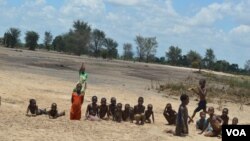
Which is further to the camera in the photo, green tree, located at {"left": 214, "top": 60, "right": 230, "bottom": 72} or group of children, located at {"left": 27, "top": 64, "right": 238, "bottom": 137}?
green tree, located at {"left": 214, "top": 60, "right": 230, "bottom": 72}

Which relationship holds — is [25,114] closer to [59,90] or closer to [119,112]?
[119,112]

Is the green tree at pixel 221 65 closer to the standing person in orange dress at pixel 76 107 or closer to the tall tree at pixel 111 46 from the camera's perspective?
the tall tree at pixel 111 46

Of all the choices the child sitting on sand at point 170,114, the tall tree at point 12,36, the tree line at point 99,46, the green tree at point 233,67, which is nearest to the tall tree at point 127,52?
the tree line at point 99,46

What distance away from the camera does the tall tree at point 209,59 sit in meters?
127

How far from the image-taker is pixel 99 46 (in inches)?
4796

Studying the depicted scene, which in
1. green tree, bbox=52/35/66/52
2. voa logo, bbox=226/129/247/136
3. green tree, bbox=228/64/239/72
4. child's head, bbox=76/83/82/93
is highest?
green tree, bbox=52/35/66/52

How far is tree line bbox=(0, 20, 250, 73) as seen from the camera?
109m

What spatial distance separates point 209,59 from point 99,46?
88.5 feet

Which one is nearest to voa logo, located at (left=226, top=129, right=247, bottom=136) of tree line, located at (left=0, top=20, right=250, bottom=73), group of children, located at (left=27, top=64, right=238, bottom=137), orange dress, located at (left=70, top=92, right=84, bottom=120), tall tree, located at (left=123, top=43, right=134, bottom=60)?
group of children, located at (left=27, top=64, right=238, bottom=137)

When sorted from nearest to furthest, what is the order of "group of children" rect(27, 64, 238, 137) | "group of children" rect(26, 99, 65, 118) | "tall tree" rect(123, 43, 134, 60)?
"group of children" rect(27, 64, 238, 137) < "group of children" rect(26, 99, 65, 118) < "tall tree" rect(123, 43, 134, 60)

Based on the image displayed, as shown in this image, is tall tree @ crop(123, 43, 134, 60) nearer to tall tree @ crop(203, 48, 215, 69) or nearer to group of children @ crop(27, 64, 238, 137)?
tall tree @ crop(203, 48, 215, 69)

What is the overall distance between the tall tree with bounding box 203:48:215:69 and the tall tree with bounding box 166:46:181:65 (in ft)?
25.5

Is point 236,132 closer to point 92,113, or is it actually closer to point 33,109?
point 92,113

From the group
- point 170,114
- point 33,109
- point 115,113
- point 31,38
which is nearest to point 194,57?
point 31,38
